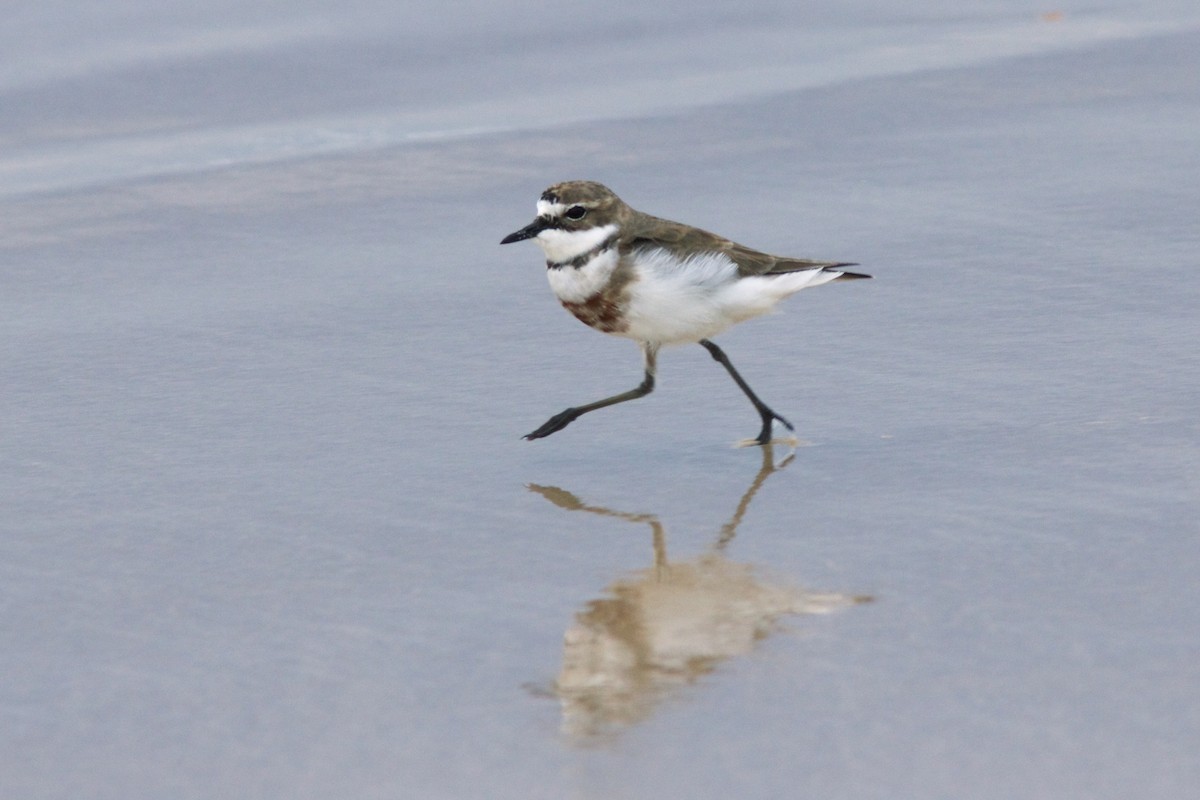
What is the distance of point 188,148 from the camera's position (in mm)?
8133

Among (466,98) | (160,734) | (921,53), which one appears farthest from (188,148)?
(160,734)

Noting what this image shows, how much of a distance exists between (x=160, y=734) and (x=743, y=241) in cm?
373

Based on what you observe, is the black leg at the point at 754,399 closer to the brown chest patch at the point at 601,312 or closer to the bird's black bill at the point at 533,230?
the brown chest patch at the point at 601,312

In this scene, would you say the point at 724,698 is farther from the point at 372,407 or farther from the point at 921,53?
the point at 921,53

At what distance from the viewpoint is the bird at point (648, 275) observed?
5051mm

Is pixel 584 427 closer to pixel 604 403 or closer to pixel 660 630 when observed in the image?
pixel 604 403

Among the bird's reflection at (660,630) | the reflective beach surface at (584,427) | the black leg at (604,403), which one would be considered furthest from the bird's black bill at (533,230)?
the bird's reflection at (660,630)

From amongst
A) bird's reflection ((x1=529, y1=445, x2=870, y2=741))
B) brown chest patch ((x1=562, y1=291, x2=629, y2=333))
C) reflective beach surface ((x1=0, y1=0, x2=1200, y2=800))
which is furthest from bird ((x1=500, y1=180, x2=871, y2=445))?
bird's reflection ((x1=529, y1=445, x2=870, y2=741))

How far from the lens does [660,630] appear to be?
12.7ft

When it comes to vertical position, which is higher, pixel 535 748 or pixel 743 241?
pixel 743 241

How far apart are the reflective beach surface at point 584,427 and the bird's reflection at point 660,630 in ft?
0.04

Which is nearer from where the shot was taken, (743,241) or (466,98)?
(743,241)

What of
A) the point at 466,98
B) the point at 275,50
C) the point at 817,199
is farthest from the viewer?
the point at 275,50

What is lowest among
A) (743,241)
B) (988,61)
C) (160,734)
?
(160,734)
